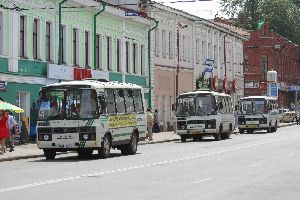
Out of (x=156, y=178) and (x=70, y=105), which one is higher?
(x=70, y=105)

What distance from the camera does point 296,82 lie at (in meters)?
113

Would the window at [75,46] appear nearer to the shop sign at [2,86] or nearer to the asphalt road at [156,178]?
the shop sign at [2,86]

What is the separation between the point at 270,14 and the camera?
4510 inches

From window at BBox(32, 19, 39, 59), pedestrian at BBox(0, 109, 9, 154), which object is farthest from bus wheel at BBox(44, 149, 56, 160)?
window at BBox(32, 19, 39, 59)

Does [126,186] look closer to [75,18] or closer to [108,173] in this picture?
[108,173]

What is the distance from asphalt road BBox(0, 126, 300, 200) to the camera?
1545 centimetres

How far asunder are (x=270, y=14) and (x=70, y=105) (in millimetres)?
89556

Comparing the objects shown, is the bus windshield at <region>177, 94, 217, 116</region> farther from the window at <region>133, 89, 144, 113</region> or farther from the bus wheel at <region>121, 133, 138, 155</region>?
the bus wheel at <region>121, 133, 138, 155</region>

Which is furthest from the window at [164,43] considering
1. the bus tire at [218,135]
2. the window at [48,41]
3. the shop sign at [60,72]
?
the window at [48,41]

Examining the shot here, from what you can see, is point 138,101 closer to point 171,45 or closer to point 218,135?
point 218,135

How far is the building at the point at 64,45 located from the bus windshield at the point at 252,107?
25.3 ft

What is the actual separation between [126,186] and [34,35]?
2541 cm

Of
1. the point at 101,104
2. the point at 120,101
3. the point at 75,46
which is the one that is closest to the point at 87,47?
the point at 75,46

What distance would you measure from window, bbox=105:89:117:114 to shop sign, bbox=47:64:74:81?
525 inches
